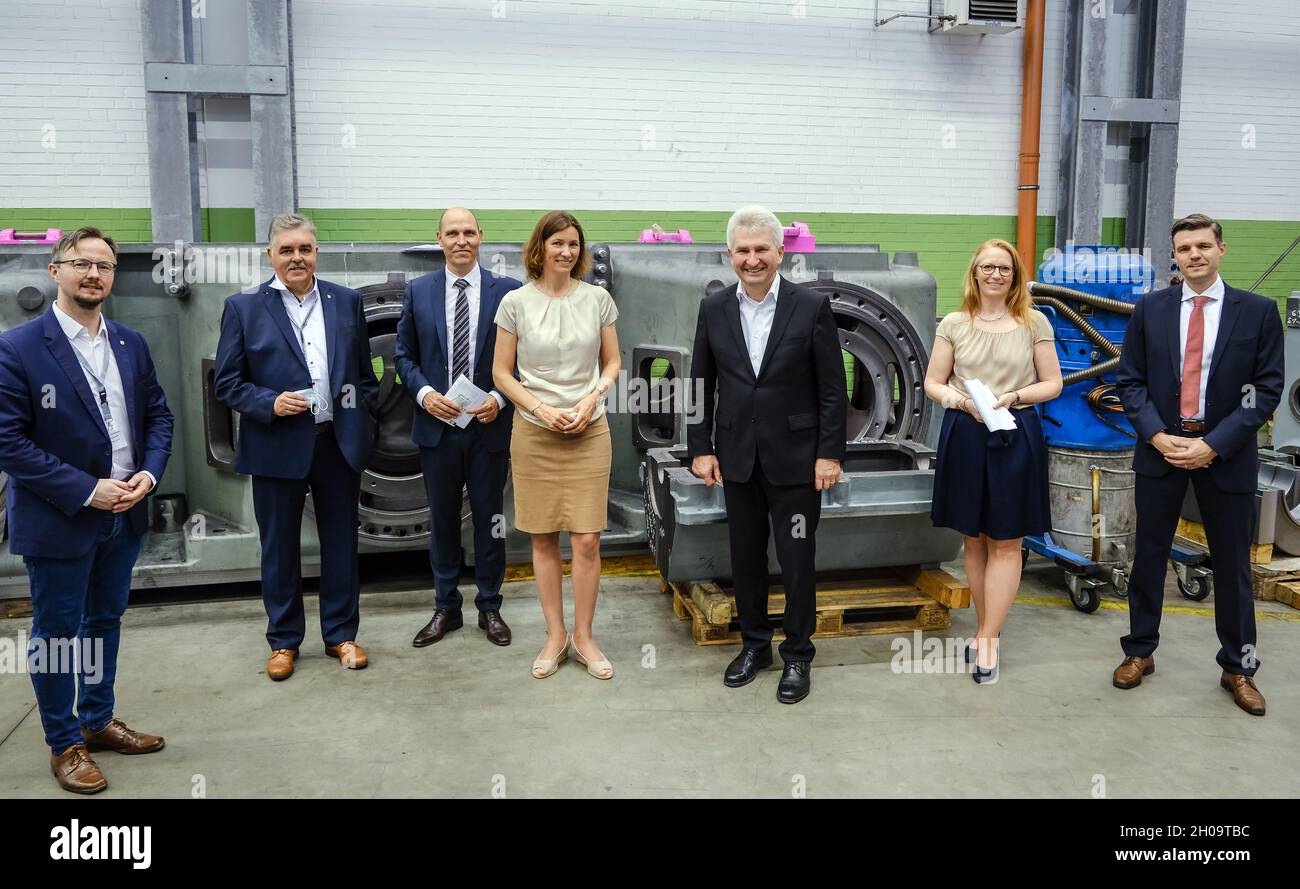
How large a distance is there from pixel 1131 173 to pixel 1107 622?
527cm

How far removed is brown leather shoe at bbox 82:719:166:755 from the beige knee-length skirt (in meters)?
1.31

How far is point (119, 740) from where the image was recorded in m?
2.87

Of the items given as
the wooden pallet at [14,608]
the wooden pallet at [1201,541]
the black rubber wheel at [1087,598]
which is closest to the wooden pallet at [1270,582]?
the wooden pallet at [1201,541]

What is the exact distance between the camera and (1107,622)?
4.04 m

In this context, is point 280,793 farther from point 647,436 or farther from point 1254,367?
point 1254,367

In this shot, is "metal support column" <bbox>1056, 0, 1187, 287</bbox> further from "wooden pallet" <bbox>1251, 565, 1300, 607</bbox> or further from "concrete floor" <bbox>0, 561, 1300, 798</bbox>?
"concrete floor" <bbox>0, 561, 1300, 798</bbox>

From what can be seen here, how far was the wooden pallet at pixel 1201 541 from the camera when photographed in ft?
14.5

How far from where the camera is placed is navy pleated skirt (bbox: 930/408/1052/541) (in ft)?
10.6

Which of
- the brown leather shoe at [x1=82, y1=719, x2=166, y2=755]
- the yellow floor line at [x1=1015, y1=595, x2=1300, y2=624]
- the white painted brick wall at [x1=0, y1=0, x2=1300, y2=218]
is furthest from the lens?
the white painted brick wall at [x1=0, y1=0, x2=1300, y2=218]

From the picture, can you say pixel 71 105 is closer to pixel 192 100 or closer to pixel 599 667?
pixel 192 100

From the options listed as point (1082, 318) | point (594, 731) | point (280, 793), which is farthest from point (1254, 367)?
point (280, 793)

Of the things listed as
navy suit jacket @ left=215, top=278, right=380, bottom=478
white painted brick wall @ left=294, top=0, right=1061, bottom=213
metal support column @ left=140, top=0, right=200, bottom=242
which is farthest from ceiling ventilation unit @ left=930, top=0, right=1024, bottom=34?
navy suit jacket @ left=215, top=278, right=380, bottom=478

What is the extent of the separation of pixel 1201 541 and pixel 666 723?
10.2 ft

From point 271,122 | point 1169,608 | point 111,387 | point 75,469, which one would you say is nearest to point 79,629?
point 75,469
